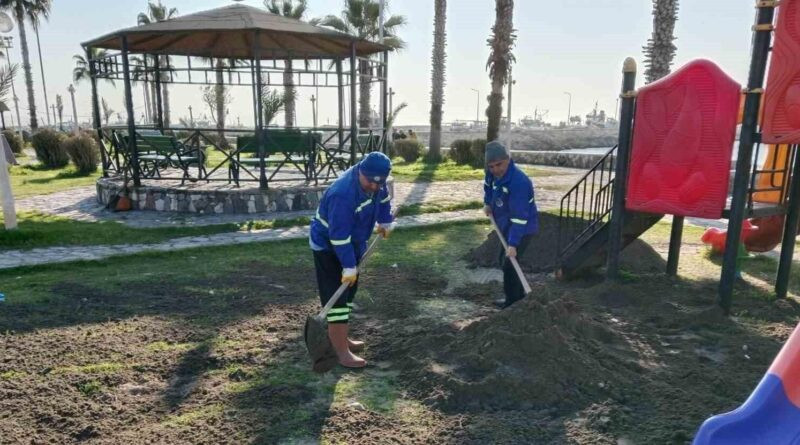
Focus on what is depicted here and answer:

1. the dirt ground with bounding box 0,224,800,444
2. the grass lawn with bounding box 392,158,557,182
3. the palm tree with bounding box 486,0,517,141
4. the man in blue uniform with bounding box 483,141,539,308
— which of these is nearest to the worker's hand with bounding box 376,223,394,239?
the dirt ground with bounding box 0,224,800,444

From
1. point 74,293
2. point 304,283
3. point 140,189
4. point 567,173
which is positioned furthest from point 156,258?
point 567,173

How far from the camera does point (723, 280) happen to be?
208 inches

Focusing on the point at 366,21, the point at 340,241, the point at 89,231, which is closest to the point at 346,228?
the point at 340,241

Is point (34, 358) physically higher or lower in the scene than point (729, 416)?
lower

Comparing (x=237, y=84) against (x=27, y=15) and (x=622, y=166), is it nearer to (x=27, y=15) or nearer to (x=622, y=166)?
(x=622, y=166)

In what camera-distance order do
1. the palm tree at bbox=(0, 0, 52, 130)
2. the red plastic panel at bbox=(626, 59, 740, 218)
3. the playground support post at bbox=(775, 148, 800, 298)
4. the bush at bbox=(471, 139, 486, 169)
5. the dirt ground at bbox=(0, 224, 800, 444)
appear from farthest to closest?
the palm tree at bbox=(0, 0, 52, 130)
the bush at bbox=(471, 139, 486, 169)
the playground support post at bbox=(775, 148, 800, 298)
the red plastic panel at bbox=(626, 59, 740, 218)
the dirt ground at bbox=(0, 224, 800, 444)

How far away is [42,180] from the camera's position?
15906 millimetres

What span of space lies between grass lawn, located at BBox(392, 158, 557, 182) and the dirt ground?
11.7 m

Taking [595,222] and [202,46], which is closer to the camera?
[595,222]

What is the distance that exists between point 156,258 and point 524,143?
46.9m

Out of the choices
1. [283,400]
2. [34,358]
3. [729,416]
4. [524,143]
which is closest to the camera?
[729,416]

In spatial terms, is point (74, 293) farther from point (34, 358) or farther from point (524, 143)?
point (524, 143)

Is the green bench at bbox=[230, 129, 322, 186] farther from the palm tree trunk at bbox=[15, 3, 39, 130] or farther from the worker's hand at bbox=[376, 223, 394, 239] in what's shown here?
the palm tree trunk at bbox=[15, 3, 39, 130]

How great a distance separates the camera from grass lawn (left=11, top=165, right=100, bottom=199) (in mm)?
13766
